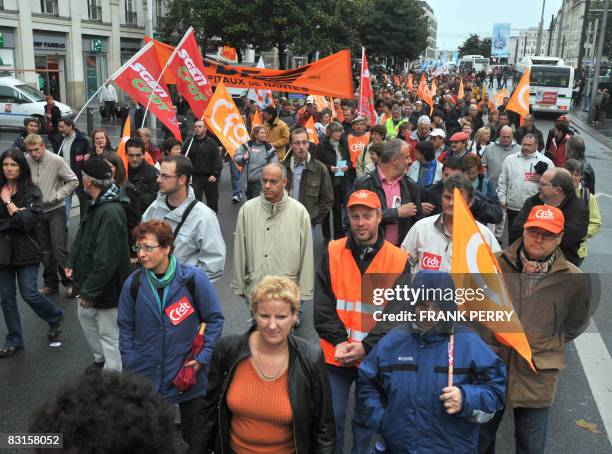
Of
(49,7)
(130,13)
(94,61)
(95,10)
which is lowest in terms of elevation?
(94,61)

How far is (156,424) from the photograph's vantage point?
1.67 m

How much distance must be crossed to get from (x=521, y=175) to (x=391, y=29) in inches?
2029

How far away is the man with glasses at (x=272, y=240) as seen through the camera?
15.9 feet

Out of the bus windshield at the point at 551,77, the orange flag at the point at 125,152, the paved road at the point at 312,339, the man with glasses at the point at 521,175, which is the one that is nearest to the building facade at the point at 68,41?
the orange flag at the point at 125,152

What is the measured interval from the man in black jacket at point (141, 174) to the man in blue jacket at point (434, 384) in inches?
169

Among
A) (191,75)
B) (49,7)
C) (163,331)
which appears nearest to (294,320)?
(163,331)

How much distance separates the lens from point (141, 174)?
669cm

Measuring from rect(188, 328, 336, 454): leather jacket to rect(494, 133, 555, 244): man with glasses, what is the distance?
496 cm

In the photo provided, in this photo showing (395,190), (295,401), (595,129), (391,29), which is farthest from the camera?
(391,29)

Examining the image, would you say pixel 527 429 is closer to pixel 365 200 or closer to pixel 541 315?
pixel 541 315

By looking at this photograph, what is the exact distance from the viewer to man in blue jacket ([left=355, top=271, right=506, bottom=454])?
9.08 ft

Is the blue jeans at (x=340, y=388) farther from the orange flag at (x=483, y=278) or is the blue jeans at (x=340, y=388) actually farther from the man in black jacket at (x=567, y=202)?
the man in black jacket at (x=567, y=202)

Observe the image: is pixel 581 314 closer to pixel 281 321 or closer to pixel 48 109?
pixel 281 321

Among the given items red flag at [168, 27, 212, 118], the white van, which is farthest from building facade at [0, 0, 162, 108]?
red flag at [168, 27, 212, 118]
